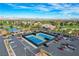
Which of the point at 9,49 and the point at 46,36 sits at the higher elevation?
the point at 46,36

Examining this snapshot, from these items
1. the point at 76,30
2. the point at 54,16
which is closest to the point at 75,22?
the point at 76,30

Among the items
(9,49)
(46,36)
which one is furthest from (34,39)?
(9,49)

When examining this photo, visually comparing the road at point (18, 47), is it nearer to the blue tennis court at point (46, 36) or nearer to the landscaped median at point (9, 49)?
the landscaped median at point (9, 49)

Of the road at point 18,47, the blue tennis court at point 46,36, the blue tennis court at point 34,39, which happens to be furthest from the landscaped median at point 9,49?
the blue tennis court at point 46,36

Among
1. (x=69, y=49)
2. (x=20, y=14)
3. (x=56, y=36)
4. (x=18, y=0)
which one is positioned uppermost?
(x=18, y=0)

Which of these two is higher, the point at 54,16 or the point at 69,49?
the point at 54,16

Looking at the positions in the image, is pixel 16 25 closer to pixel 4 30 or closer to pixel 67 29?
pixel 4 30

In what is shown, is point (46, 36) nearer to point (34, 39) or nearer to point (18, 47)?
point (34, 39)

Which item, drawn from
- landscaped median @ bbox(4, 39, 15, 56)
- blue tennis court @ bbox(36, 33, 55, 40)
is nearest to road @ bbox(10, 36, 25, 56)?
landscaped median @ bbox(4, 39, 15, 56)

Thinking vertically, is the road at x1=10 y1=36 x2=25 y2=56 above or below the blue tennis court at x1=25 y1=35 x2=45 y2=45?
below

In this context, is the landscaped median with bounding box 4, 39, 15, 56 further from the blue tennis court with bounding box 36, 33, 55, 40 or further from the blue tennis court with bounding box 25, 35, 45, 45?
the blue tennis court with bounding box 36, 33, 55, 40

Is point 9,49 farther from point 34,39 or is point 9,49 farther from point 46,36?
point 46,36
